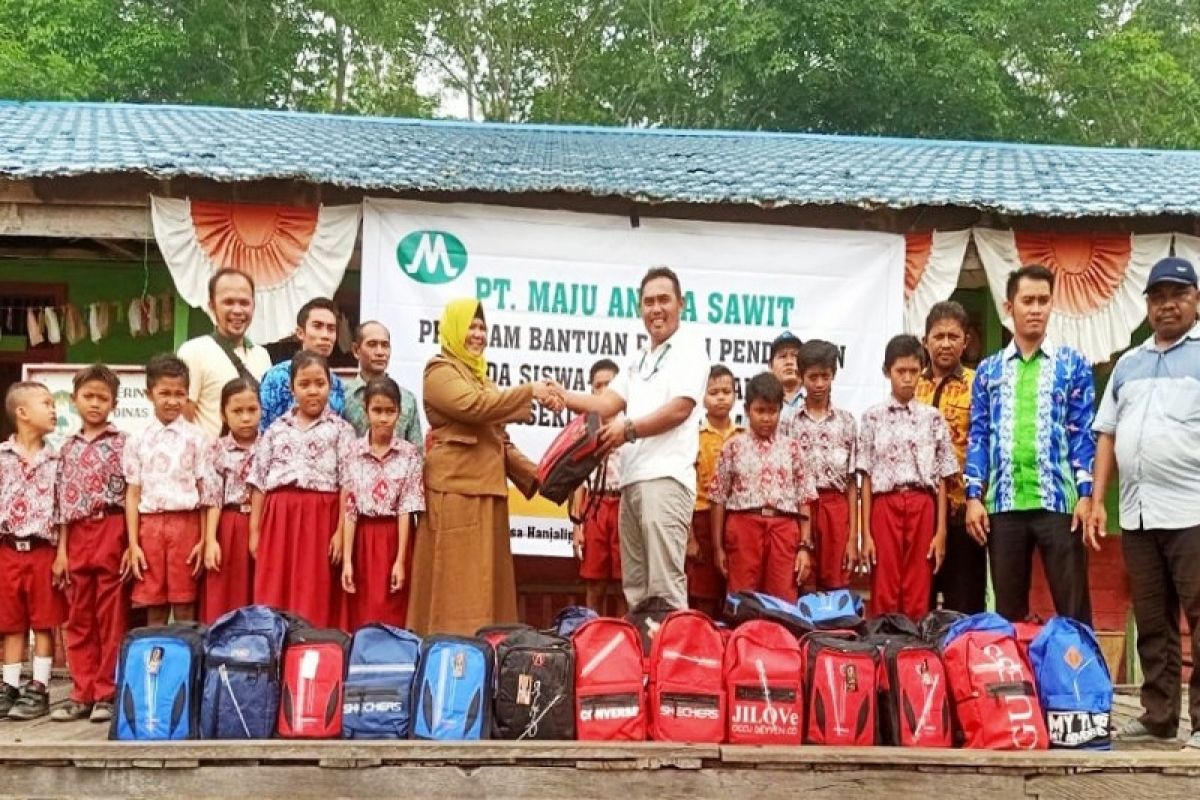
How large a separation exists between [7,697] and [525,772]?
2.51 m

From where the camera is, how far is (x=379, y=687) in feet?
13.5

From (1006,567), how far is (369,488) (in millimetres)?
2754

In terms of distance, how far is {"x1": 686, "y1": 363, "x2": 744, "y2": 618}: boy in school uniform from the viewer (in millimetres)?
5758

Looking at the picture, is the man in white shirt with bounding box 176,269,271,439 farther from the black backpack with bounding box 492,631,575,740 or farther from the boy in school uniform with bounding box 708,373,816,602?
the boy in school uniform with bounding box 708,373,816,602

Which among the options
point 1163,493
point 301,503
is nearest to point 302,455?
point 301,503

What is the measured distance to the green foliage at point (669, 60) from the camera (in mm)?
21234

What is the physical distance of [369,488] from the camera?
16.4ft

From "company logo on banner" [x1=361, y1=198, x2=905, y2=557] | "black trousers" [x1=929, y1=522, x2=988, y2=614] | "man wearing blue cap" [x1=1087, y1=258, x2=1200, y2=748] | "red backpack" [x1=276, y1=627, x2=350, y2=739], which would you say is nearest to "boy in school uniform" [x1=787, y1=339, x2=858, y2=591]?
"black trousers" [x1=929, y1=522, x2=988, y2=614]

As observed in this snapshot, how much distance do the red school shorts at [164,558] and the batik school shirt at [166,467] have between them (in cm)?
5

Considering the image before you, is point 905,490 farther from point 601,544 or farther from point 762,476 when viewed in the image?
point 601,544

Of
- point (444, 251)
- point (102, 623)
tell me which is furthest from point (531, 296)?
point (102, 623)

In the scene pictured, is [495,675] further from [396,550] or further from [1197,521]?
[1197,521]

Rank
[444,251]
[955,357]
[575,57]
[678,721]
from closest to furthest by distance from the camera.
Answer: [678,721], [955,357], [444,251], [575,57]

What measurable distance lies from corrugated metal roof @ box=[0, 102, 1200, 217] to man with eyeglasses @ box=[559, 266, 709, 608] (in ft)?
6.25
